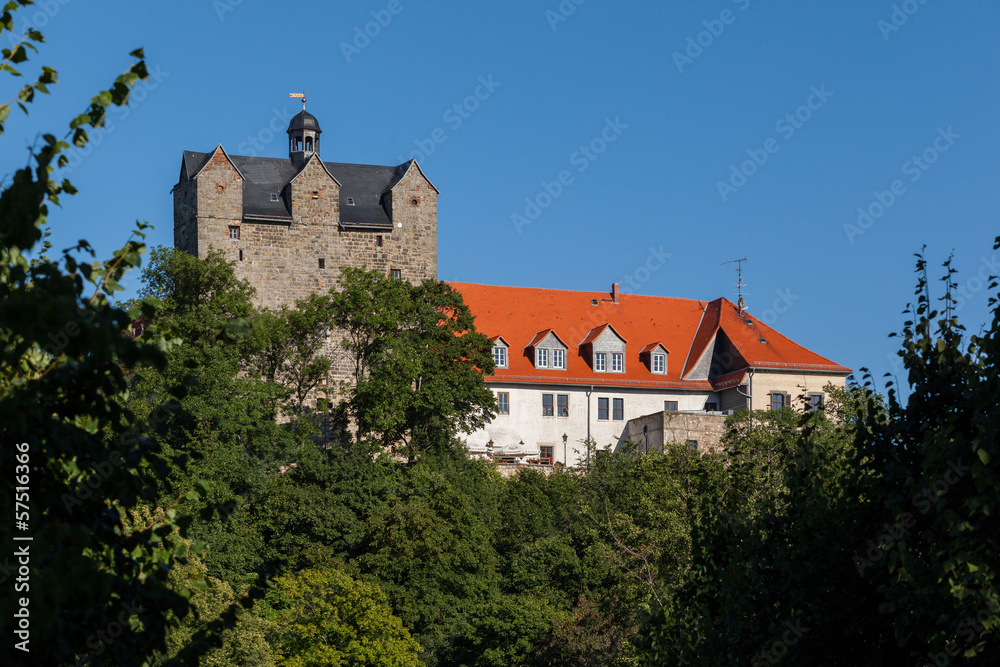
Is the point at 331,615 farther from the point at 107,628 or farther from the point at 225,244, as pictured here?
the point at 107,628

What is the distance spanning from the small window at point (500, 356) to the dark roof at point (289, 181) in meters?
7.18

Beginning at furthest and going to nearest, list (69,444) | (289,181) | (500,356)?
1. (500,356)
2. (289,181)
3. (69,444)

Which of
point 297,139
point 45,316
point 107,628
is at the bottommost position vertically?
point 107,628

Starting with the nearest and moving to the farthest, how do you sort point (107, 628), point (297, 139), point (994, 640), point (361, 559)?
1. point (107, 628)
2. point (994, 640)
3. point (361, 559)
4. point (297, 139)

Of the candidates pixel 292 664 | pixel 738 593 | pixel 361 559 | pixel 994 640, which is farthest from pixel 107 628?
pixel 361 559

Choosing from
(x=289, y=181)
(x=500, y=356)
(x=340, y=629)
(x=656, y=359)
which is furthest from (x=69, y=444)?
(x=656, y=359)

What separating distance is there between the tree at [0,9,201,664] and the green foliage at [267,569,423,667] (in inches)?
1129

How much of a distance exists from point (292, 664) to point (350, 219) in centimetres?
2352

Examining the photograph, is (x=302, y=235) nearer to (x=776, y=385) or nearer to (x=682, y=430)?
(x=682, y=430)

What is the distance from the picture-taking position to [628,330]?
195 feet

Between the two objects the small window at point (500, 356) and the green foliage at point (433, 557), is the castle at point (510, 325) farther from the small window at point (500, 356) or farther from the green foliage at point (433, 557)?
the green foliage at point (433, 557)

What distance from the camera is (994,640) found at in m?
10.2

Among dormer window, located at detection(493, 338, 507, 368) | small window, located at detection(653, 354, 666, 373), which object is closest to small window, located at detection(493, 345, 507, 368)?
dormer window, located at detection(493, 338, 507, 368)

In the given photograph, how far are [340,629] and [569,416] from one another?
69.5ft
